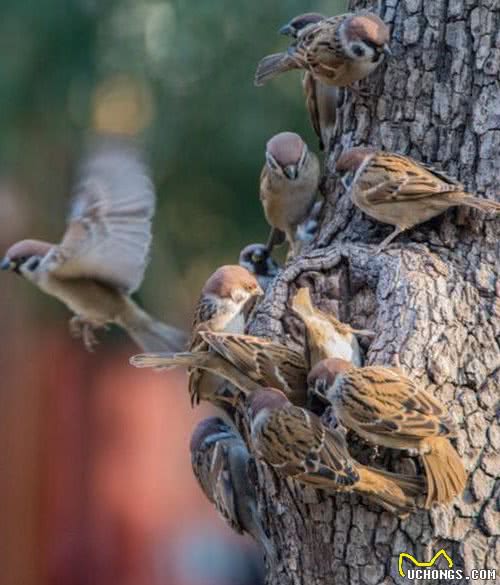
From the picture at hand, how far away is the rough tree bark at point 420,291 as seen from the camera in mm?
2768

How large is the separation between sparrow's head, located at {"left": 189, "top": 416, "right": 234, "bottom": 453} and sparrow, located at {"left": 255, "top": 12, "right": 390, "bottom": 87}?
922 mm

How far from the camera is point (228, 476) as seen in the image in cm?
325

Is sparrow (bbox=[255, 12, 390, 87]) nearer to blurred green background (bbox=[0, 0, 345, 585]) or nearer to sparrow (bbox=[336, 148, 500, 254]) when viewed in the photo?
sparrow (bbox=[336, 148, 500, 254])

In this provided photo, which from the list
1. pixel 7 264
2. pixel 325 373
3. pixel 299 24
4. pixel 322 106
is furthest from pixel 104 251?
pixel 325 373

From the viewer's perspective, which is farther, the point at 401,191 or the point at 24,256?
the point at 24,256

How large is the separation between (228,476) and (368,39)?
1.10m

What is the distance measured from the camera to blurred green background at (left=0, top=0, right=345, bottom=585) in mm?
6496

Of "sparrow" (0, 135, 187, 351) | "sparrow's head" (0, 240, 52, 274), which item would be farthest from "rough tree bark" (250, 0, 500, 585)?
"sparrow's head" (0, 240, 52, 274)

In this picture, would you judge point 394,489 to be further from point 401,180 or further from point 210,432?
point 210,432

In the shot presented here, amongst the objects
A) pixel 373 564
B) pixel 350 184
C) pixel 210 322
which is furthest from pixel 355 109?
pixel 373 564

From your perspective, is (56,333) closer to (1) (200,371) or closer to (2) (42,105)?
(2) (42,105)

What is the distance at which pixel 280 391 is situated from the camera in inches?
112

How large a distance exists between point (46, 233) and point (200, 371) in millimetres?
4146

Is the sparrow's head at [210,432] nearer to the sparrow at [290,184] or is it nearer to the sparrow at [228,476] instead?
the sparrow at [228,476]
